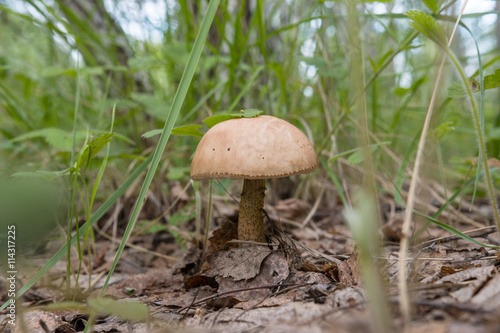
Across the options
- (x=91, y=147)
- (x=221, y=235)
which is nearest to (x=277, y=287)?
(x=221, y=235)

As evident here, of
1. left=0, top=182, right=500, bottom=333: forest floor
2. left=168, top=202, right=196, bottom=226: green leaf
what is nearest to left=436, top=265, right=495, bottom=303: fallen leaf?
left=0, top=182, right=500, bottom=333: forest floor

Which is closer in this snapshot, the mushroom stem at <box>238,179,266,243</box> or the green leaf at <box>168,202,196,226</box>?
the mushroom stem at <box>238,179,266,243</box>

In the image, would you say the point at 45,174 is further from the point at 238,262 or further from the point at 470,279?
the point at 470,279

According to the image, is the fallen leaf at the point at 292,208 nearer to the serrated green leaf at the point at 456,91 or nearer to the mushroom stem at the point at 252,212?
the mushroom stem at the point at 252,212

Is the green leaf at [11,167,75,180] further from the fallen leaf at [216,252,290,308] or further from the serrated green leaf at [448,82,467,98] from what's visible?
the serrated green leaf at [448,82,467,98]

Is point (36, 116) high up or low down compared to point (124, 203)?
up

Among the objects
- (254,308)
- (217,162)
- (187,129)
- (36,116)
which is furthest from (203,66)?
(36,116)

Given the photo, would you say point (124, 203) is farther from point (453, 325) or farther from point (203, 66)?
point (453, 325)
